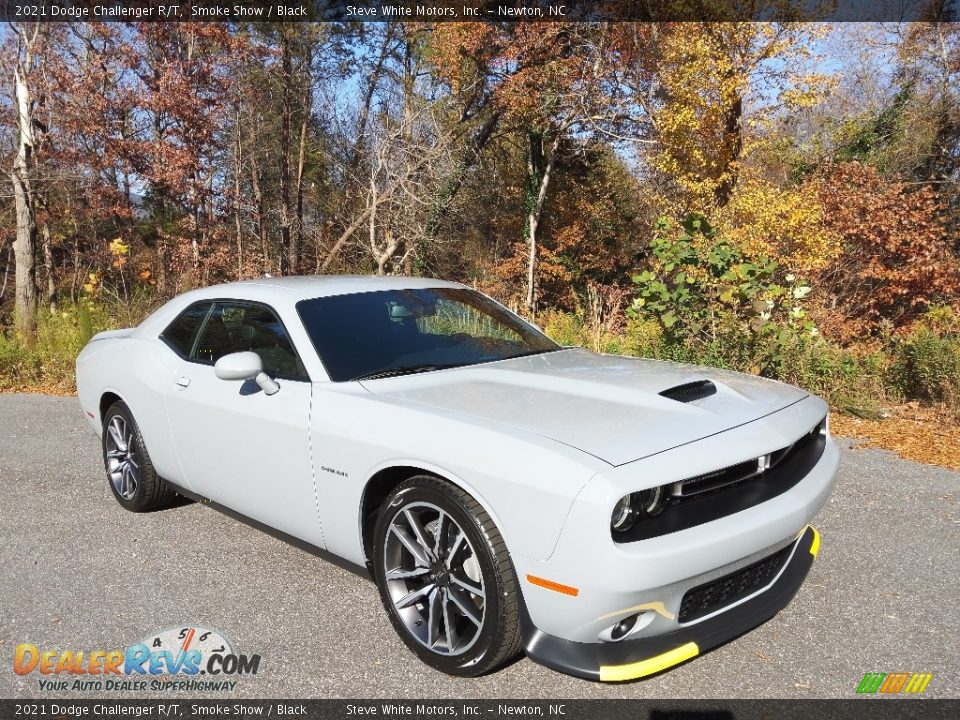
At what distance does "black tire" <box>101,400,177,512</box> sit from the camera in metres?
4.46

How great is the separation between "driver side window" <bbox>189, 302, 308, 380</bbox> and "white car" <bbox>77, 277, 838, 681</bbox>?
1cm

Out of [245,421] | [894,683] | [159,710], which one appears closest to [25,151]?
[245,421]

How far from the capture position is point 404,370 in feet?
11.2

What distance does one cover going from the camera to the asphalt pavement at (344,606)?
2732 mm

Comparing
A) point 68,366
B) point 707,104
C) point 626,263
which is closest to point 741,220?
point 707,104

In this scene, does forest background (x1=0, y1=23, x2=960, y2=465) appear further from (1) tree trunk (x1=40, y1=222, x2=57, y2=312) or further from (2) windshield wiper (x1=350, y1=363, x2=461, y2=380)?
(2) windshield wiper (x1=350, y1=363, x2=461, y2=380)

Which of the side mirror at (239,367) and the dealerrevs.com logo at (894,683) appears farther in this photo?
the side mirror at (239,367)

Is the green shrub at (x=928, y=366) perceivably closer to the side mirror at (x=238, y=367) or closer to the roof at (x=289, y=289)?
the roof at (x=289, y=289)

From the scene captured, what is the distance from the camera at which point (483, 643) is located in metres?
2.59

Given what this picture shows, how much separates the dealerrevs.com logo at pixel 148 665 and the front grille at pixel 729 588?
1.68m

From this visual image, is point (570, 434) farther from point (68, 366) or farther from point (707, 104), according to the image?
point (707, 104)

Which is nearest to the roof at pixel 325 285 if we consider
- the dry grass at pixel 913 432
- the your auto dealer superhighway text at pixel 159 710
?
the your auto dealer superhighway text at pixel 159 710

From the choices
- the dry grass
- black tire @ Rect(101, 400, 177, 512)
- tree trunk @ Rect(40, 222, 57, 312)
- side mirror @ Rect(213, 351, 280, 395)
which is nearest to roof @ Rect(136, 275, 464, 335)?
side mirror @ Rect(213, 351, 280, 395)

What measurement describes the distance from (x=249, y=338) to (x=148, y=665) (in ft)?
5.43
